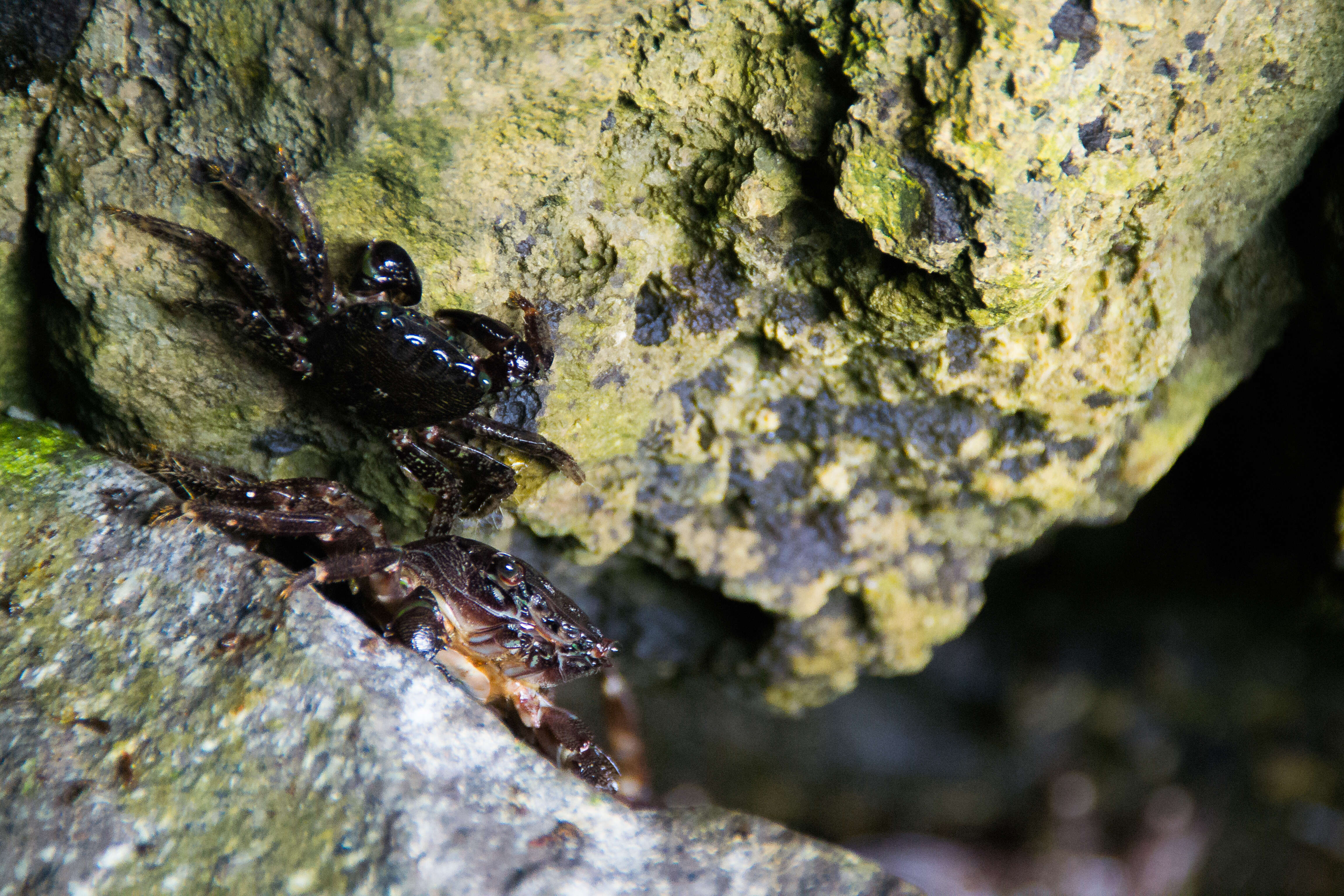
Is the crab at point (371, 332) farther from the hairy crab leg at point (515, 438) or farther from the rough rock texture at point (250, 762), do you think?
the rough rock texture at point (250, 762)

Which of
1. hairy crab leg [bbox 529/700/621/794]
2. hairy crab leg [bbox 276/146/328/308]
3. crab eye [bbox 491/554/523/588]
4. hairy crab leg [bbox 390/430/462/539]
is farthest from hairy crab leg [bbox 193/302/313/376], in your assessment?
hairy crab leg [bbox 529/700/621/794]

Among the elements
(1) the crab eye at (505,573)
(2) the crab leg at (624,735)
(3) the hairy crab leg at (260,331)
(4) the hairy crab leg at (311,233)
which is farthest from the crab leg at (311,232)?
(2) the crab leg at (624,735)

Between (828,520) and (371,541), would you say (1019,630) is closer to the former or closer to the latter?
(828,520)

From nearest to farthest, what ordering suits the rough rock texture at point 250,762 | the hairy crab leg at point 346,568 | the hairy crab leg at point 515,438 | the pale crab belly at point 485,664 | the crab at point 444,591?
the rough rock texture at point 250,762 < the hairy crab leg at point 346,568 < the crab at point 444,591 < the hairy crab leg at point 515,438 < the pale crab belly at point 485,664

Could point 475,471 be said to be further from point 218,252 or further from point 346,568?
point 218,252

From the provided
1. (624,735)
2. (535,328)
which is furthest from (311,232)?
(624,735)

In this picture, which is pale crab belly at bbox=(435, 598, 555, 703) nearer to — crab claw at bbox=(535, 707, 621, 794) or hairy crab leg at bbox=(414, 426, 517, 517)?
crab claw at bbox=(535, 707, 621, 794)
